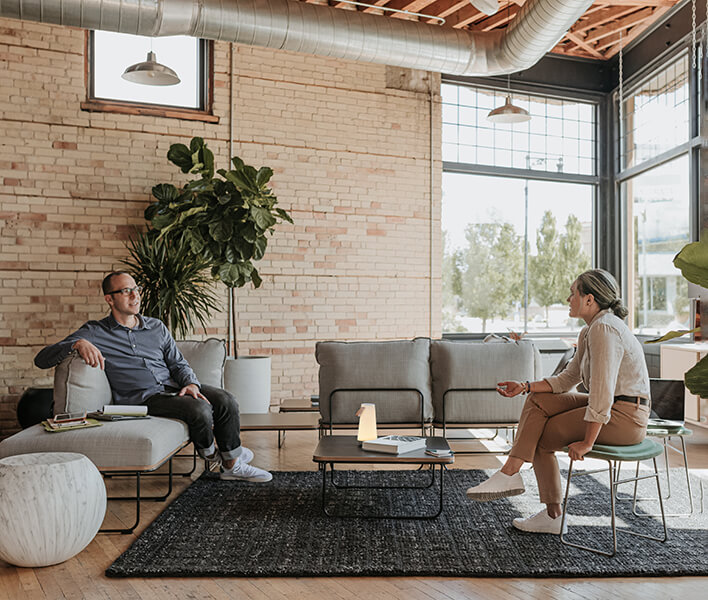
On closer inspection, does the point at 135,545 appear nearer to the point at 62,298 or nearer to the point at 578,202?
the point at 62,298

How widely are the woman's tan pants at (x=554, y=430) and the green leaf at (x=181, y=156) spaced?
168 inches

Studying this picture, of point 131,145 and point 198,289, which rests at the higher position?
point 131,145

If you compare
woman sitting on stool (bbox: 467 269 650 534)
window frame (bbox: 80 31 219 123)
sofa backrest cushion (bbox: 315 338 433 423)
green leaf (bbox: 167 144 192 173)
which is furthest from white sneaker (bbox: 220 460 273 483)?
window frame (bbox: 80 31 219 123)

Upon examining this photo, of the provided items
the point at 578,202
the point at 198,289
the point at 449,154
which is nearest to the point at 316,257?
the point at 198,289

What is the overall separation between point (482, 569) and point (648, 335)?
5856 millimetres

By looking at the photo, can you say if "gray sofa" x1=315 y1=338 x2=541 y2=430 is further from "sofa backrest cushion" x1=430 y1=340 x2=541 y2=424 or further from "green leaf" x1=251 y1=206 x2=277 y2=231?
"green leaf" x1=251 y1=206 x2=277 y2=231

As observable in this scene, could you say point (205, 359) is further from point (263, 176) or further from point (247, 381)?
point (263, 176)

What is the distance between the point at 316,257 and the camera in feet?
24.9

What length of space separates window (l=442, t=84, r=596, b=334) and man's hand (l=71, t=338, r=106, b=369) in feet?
16.4

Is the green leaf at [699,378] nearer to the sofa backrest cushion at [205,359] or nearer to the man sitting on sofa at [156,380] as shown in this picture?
the man sitting on sofa at [156,380]

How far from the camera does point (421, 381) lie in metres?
4.74

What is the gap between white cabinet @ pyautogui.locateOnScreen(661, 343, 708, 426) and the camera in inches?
239

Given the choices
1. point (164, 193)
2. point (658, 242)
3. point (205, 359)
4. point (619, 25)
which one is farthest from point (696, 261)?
point (619, 25)

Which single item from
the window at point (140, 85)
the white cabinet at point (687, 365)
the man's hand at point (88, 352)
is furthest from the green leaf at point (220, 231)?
the white cabinet at point (687, 365)
